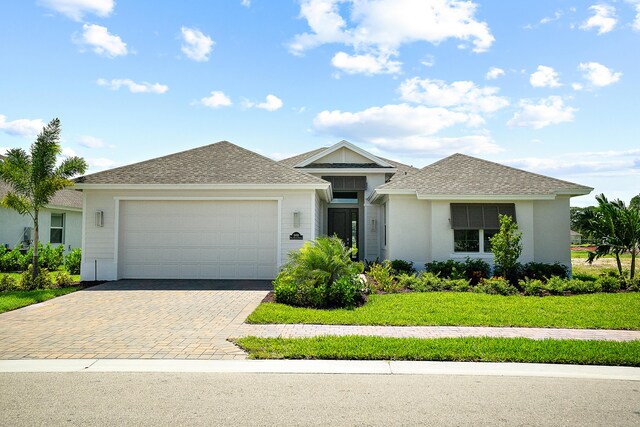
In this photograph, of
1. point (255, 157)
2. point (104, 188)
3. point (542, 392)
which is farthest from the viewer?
point (255, 157)

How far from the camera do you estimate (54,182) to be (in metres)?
14.0

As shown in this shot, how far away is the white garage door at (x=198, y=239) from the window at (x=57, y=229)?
10645 mm

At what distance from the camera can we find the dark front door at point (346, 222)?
21.3 metres

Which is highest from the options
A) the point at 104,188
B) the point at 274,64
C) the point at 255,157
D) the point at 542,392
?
the point at 274,64

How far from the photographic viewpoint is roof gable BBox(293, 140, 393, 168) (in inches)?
830

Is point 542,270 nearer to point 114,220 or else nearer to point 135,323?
point 135,323

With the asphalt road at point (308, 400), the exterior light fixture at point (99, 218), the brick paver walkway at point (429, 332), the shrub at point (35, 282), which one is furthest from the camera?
the exterior light fixture at point (99, 218)

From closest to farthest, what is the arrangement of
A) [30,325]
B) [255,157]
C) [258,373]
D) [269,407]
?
[269,407], [258,373], [30,325], [255,157]

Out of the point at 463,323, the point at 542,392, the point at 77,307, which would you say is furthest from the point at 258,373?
the point at 77,307

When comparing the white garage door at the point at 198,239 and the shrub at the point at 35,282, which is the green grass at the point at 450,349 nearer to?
the white garage door at the point at 198,239

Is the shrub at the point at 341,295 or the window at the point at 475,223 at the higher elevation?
the window at the point at 475,223

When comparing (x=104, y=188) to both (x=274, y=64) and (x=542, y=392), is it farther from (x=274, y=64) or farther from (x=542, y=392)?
(x=542, y=392)

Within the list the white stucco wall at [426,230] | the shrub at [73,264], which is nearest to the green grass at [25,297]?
the shrub at [73,264]

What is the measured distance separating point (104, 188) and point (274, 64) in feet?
22.5
